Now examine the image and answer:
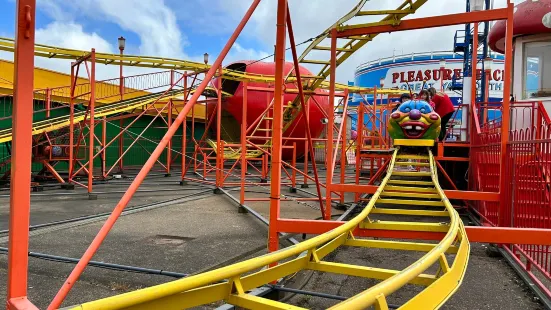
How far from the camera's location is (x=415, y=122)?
8672 millimetres

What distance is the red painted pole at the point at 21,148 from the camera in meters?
1.86

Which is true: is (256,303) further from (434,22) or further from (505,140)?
(434,22)

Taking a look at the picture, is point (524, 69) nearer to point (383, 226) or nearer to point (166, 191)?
point (383, 226)

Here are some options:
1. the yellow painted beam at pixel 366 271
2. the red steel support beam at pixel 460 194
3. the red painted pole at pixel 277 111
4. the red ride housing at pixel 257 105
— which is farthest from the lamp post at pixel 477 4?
the red ride housing at pixel 257 105

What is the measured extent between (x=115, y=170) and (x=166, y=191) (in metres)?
6.45

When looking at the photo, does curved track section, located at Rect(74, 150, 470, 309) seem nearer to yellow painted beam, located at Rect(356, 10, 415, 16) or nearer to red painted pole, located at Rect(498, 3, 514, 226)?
red painted pole, located at Rect(498, 3, 514, 226)

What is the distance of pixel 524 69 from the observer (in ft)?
28.7

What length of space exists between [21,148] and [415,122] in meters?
7.75

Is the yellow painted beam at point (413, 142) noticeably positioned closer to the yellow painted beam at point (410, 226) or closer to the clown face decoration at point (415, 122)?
the clown face decoration at point (415, 122)

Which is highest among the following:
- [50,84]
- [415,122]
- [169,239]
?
[50,84]

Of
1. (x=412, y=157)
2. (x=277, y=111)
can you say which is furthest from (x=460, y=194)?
(x=277, y=111)

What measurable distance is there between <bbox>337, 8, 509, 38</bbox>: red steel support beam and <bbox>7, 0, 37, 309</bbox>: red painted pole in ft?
17.1

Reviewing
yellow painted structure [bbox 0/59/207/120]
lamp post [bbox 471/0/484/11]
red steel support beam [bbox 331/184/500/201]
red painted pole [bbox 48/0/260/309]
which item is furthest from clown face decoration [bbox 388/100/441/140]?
yellow painted structure [bbox 0/59/207/120]

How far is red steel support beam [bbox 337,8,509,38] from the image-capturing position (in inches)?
234
